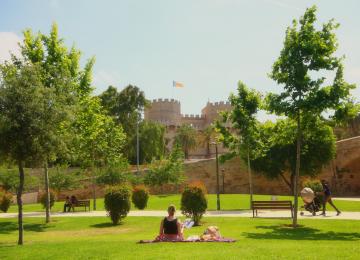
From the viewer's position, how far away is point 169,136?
8762cm

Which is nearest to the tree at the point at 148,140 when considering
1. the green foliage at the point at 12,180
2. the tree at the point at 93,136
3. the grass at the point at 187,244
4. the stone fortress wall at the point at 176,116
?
the tree at the point at 93,136

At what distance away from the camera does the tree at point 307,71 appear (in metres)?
14.8

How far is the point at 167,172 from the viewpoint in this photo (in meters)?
39.0

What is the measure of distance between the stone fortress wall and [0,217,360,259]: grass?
63375mm

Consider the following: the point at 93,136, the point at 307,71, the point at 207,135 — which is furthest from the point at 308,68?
the point at 207,135

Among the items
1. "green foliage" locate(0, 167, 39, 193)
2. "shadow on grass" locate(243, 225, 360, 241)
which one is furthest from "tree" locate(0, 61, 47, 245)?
"green foliage" locate(0, 167, 39, 193)

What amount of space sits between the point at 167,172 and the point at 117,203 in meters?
20.9

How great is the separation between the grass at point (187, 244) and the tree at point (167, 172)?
62.4ft

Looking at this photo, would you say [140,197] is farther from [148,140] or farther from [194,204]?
[148,140]

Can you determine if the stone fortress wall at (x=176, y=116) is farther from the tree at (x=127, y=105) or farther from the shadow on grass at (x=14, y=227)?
the shadow on grass at (x=14, y=227)

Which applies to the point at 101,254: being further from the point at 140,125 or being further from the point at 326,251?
the point at 140,125

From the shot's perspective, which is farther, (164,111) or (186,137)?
(164,111)

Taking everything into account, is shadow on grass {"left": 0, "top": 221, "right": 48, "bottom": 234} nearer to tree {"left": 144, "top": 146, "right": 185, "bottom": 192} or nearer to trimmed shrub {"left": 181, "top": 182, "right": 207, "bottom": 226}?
trimmed shrub {"left": 181, "top": 182, "right": 207, "bottom": 226}

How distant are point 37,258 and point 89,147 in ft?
64.8
